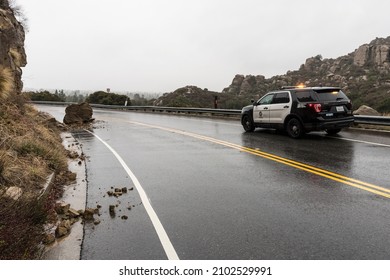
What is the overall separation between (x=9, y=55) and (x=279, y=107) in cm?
1217

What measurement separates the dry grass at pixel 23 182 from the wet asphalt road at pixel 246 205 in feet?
2.25

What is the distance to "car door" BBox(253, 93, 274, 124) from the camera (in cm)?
1488

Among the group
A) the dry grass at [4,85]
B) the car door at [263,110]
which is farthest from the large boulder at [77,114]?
the car door at [263,110]

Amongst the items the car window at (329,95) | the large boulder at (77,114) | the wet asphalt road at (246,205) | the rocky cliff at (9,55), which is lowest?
the wet asphalt road at (246,205)

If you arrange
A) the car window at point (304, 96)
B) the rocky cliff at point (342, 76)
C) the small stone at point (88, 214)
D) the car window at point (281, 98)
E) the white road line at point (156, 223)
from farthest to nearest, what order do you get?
the rocky cliff at point (342, 76)
the car window at point (281, 98)
the car window at point (304, 96)
the small stone at point (88, 214)
the white road line at point (156, 223)

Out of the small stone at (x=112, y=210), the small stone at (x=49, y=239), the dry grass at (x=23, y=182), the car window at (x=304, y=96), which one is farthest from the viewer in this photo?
the car window at (x=304, y=96)

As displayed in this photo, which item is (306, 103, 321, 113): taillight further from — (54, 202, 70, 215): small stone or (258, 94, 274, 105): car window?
(54, 202, 70, 215): small stone

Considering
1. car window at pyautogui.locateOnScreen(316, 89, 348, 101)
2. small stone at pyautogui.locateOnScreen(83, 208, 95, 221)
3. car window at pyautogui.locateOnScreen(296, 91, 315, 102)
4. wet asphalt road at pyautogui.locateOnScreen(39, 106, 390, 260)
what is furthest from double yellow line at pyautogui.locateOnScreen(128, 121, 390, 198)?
small stone at pyautogui.locateOnScreen(83, 208, 95, 221)

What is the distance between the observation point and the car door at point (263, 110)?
14883 millimetres

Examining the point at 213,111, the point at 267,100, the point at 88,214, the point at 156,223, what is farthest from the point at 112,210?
the point at 213,111

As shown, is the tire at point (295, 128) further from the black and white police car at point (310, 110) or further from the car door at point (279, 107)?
the car door at point (279, 107)

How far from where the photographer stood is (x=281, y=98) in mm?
14172

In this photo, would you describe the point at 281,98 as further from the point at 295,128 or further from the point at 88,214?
the point at 88,214

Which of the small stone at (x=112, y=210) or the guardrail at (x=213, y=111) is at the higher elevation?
the guardrail at (x=213, y=111)
